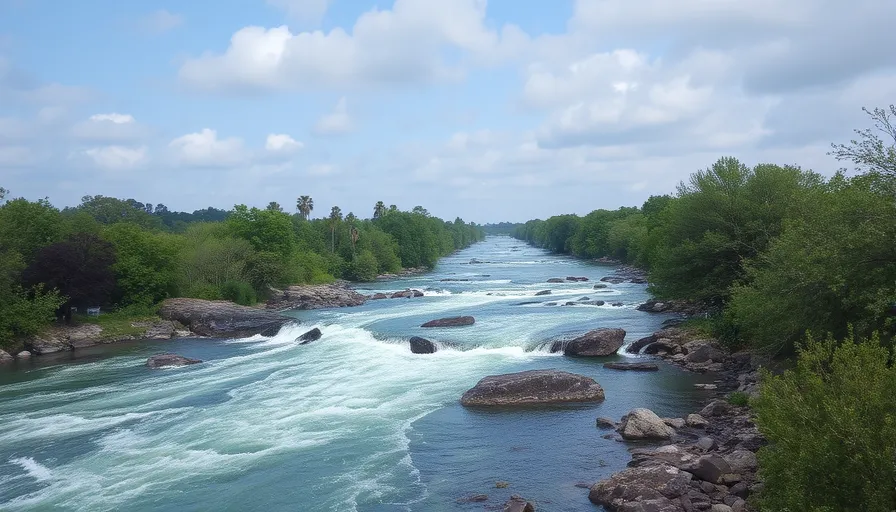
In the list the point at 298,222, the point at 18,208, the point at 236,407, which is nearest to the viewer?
the point at 236,407

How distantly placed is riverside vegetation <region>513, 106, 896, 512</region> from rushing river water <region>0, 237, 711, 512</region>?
4.74 metres

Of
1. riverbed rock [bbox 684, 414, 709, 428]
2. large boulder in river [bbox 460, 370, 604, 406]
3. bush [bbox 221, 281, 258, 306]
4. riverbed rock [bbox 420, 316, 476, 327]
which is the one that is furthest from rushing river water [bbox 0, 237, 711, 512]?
bush [bbox 221, 281, 258, 306]

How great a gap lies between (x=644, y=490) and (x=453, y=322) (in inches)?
1170

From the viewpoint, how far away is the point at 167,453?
854 inches

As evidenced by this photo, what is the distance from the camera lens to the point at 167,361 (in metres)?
37.0

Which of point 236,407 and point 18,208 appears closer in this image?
point 236,407

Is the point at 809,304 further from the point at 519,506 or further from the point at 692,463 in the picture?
the point at 519,506

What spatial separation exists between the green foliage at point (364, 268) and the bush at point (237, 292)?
97.5 ft

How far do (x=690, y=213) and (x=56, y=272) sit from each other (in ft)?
139

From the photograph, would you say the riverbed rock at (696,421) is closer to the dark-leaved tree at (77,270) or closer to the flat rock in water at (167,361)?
the flat rock in water at (167,361)

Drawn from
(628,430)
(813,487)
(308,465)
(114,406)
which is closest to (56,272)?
(114,406)

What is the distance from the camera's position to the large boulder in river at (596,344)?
1362 inches

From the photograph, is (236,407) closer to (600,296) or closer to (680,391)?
(680,391)

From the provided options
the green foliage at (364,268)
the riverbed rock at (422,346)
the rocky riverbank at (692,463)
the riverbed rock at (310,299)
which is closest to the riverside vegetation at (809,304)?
the rocky riverbank at (692,463)
